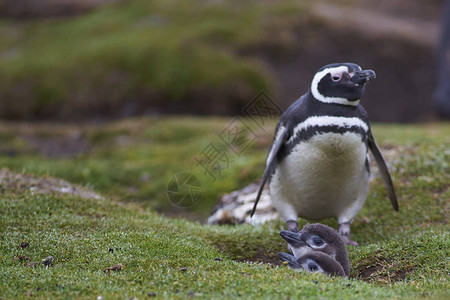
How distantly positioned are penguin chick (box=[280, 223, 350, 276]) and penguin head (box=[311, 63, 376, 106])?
154cm

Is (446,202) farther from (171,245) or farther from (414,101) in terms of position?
(414,101)

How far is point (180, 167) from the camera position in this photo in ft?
40.9

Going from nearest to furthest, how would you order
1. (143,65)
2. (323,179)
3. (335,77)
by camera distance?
(335,77) < (323,179) < (143,65)

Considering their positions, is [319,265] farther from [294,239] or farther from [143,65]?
[143,65]

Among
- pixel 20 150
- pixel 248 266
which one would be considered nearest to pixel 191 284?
pixel 248 266

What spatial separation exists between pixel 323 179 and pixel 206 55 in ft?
47.1

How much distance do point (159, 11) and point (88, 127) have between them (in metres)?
9.97

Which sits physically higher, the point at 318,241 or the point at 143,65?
the point at 318,241

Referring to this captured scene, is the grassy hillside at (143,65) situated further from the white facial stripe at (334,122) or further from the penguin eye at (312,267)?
the penguin eye at (312,267)

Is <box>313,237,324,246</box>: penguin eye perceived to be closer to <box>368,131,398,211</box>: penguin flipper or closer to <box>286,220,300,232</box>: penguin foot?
<box>286,220,300,232</box>: penguin foot

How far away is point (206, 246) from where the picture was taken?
636cm

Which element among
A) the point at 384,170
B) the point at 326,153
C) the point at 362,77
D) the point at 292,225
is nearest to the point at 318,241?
the point at 326,153

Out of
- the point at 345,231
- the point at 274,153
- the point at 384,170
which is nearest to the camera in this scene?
the point at 274,153

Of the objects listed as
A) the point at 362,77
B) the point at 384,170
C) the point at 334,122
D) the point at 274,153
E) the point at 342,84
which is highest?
the point at 362,77
